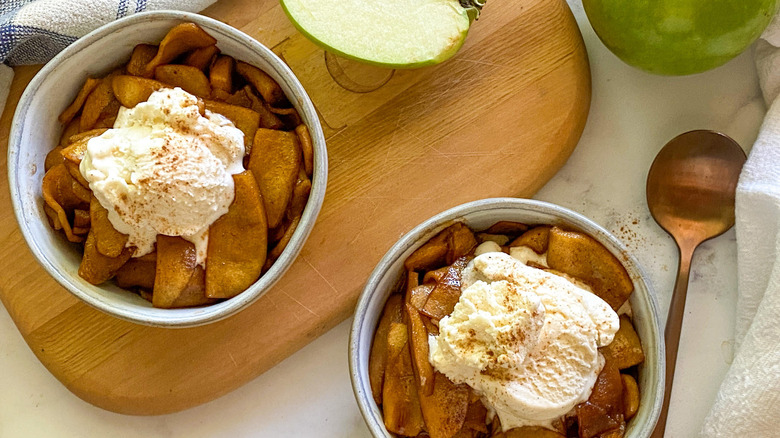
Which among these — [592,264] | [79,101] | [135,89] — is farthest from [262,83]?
[592,264]

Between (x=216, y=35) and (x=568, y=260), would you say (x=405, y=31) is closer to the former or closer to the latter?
(x=216, y=35)

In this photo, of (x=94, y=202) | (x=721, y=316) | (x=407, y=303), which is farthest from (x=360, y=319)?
(x=721, y=316)

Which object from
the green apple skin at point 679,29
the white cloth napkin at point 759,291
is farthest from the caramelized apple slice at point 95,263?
the white cloth napkin at point 759,291

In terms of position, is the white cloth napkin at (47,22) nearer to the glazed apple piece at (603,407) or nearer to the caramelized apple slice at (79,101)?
the caramelized apple slice at (79,101)

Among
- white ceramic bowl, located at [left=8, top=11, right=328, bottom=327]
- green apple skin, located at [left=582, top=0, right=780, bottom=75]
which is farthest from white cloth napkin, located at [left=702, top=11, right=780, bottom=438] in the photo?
white ceramic bowl, located at [left=8, top=11, right=328, bottom=327]

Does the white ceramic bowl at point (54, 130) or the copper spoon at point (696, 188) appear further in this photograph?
the copper spoon at point (696, 188)

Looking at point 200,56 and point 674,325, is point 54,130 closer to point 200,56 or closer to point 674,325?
point 200,56
